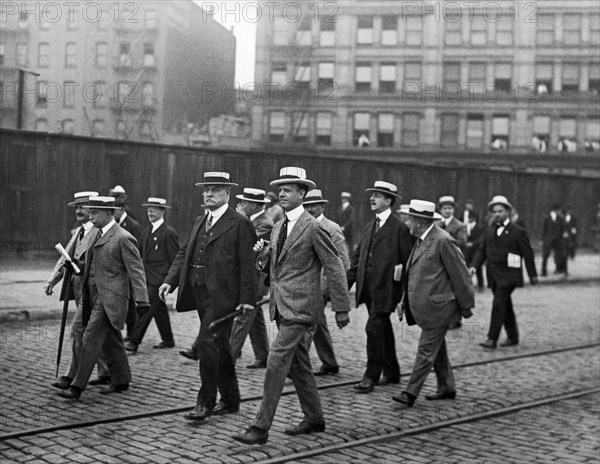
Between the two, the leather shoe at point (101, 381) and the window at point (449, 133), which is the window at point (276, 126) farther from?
the leather shoe at point (101, 381)

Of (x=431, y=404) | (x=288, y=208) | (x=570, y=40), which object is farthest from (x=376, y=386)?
(x=570, y=40)

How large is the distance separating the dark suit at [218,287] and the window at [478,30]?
4454cm

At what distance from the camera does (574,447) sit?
23.0ft

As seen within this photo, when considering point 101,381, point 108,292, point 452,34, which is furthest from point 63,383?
point 452,34

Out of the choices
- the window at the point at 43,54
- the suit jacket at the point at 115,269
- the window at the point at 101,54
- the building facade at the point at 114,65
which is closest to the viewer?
the suit jacket at the point at 115,269

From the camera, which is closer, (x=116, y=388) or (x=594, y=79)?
(x=116, y=388)

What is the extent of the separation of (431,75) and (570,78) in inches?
284

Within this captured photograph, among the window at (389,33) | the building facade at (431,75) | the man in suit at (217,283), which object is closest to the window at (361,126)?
the building facade at (431,75)

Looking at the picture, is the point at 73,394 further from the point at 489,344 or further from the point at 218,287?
the point at 489,344

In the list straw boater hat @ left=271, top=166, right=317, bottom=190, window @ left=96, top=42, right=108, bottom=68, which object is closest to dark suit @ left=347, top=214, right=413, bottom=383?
straw boater hat @ left=271, top=166, right=317, bottom=190

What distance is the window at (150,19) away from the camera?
36.7m

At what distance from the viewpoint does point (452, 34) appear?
164 ft

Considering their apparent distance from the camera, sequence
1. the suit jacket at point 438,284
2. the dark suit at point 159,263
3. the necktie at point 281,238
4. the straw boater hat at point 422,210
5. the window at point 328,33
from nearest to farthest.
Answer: the necktie at point 281,238
the suit jacket at point 438,284
the straw boater hat at point 422,210
the dark suit at point 159,263
the window at point 328,33

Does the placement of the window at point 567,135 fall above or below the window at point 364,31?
below
